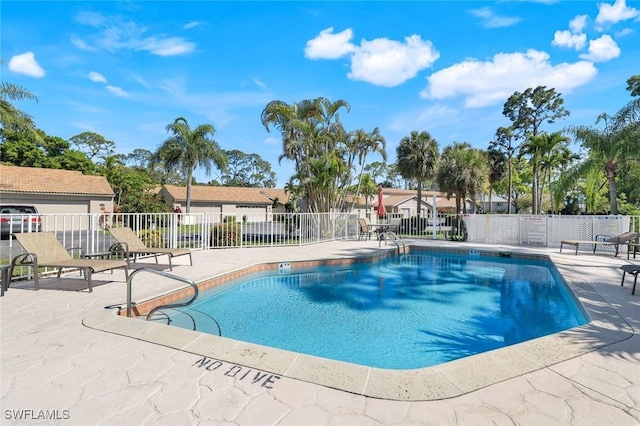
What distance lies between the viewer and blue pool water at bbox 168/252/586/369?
4391 mm

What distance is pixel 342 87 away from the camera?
18.6 metres

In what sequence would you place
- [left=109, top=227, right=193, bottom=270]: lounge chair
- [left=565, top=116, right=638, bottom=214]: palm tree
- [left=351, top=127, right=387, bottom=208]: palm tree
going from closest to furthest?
[left=109, top=227, right=193, bottom=270]: lounge chair → [left=565, top=116, right=638, bottom=214]: palm tree → [left=351, top=127, right=387, bottom=208]: palm tree

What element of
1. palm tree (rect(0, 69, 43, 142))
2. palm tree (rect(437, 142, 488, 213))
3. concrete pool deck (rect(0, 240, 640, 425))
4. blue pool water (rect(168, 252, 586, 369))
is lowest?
blue pool water (rect(168, 252, 586, 369))

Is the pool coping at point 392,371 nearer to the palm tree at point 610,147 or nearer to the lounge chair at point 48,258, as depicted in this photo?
the lounge chair at point 48,258

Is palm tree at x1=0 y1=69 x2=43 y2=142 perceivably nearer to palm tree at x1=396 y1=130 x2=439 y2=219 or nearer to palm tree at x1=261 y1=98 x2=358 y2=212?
palm tree at x1=261 y1=98 x2=358 y2=212

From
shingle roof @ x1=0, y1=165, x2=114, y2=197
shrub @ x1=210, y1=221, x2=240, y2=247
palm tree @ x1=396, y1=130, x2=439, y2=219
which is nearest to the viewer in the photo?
shrub @ x1=210, y1=221, x2=240, y2=247

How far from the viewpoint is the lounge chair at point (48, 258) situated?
501 centimetres

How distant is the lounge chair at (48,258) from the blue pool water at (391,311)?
1506 millimetres

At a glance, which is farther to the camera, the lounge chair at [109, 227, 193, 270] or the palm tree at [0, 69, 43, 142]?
the palm tree at [0, 69, 43, 142]

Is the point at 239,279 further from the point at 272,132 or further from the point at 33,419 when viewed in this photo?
the point at 272,132

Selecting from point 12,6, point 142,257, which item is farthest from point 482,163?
Answer: point 12,6

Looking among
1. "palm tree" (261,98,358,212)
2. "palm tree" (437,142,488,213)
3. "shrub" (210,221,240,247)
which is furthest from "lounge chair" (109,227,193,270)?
"palm tree" (437,142,488,213)

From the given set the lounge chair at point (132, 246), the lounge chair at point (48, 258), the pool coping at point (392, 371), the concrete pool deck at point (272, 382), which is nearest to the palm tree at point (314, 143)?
the lounge chair at point (132, 246)

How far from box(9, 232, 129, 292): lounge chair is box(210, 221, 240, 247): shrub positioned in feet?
22.7
